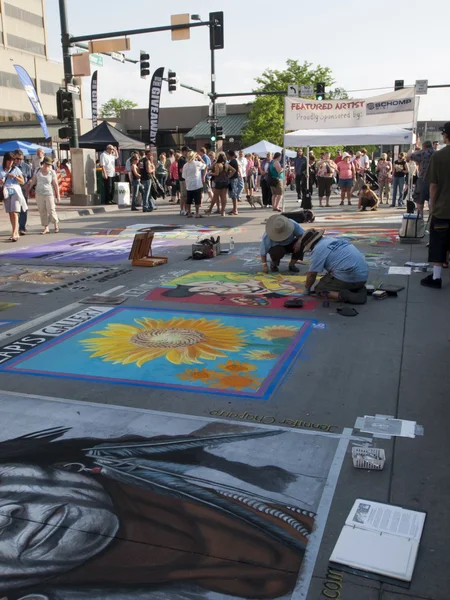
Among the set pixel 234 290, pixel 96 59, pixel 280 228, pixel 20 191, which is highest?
pixel 96 59

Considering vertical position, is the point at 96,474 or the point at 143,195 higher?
the point at 143,195

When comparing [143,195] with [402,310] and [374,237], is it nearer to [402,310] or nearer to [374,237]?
[374,237]

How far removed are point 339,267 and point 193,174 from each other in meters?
9.94

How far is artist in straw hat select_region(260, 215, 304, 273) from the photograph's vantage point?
805 centimetres

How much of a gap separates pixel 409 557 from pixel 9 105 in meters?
66.4

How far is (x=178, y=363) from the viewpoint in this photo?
521cm

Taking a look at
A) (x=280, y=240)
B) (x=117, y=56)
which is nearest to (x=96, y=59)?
(x=117, y=56)

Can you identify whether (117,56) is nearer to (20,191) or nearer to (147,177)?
(147,177)

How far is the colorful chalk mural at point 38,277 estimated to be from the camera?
8.48 meters

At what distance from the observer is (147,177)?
1911 cm

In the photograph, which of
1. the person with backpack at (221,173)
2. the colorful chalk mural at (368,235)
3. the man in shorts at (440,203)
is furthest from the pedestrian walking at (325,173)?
the man in shorts at (440,203)

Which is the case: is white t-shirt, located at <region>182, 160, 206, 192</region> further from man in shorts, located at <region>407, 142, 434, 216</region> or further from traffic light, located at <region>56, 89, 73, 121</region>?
man in shorts, located at <region>407, 142, 434, 216</region>

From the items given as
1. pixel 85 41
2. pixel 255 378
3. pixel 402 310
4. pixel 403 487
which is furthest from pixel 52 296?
pixel 85 41

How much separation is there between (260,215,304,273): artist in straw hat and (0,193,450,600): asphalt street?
0.33 m
